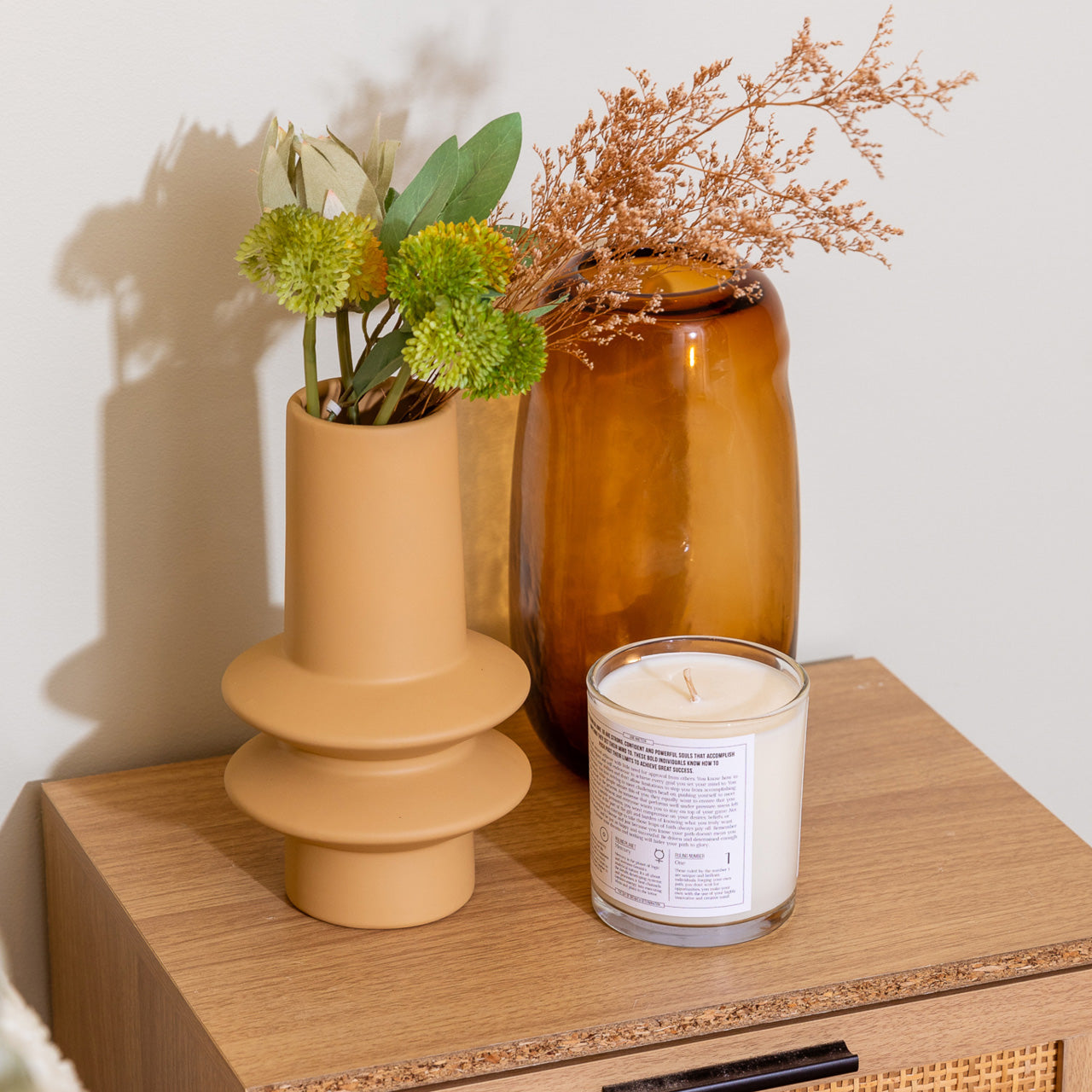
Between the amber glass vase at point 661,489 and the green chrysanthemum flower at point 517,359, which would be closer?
the green chrysanthemum flower at point 517,359

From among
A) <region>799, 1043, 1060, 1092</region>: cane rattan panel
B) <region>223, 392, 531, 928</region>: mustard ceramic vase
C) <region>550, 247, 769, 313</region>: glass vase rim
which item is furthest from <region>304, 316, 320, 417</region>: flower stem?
<region>799, 1043, 1060, 1092</region>: cane rattan panel

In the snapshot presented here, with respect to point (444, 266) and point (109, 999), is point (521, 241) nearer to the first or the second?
point (444, 266)

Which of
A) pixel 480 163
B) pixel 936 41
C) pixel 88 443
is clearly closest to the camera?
pixel 480 163

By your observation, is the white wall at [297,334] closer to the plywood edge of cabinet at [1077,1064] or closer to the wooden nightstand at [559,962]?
the wooden nightstand at [559,962]

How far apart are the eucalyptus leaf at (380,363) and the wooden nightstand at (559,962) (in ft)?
0.81

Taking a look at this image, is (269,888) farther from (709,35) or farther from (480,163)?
(709,35)

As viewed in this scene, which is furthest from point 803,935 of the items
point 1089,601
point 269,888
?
point 1089,601

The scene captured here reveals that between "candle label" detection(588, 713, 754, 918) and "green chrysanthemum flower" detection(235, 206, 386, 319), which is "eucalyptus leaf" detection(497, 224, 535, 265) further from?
"candle label" detection(588, 713, 754, 918)

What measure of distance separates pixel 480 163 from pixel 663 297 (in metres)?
0.11

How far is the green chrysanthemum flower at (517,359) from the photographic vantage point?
526 millimetres

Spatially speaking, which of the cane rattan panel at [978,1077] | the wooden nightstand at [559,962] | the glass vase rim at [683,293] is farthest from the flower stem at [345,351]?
the cane rattan panel at [978,1077]

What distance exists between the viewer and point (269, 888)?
634mm

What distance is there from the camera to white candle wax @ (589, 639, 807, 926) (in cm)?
56

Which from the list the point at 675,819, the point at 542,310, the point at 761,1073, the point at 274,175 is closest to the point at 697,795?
the point at 675,819
